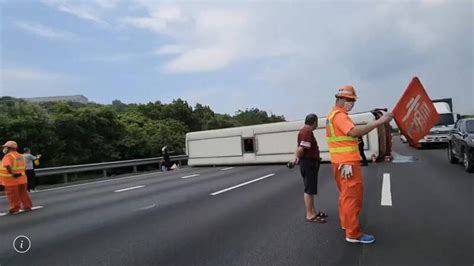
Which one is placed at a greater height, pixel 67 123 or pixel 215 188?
pixel 67 123

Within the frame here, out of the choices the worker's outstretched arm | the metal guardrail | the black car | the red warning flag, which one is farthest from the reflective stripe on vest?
the black car

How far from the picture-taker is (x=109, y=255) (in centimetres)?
607

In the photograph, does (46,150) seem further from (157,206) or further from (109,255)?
(109,255)

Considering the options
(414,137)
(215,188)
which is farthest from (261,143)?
(414,137)

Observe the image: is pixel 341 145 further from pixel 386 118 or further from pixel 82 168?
pixel 82 168

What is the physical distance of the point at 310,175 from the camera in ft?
25.8

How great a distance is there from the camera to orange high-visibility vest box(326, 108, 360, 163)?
614 cm

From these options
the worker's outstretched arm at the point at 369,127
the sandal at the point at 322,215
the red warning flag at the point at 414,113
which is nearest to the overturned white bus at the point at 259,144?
the sandal at the point at 322,215

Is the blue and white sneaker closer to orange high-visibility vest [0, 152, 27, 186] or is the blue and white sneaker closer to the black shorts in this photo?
the black shorts

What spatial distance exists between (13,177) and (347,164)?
25.9 feet

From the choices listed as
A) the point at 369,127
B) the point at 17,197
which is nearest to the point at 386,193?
the point at 369,127

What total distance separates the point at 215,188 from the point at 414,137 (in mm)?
8491

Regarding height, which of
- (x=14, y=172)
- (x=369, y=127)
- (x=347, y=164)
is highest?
(x=369, y=127)

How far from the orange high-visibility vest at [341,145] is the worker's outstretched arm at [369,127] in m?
0.21
